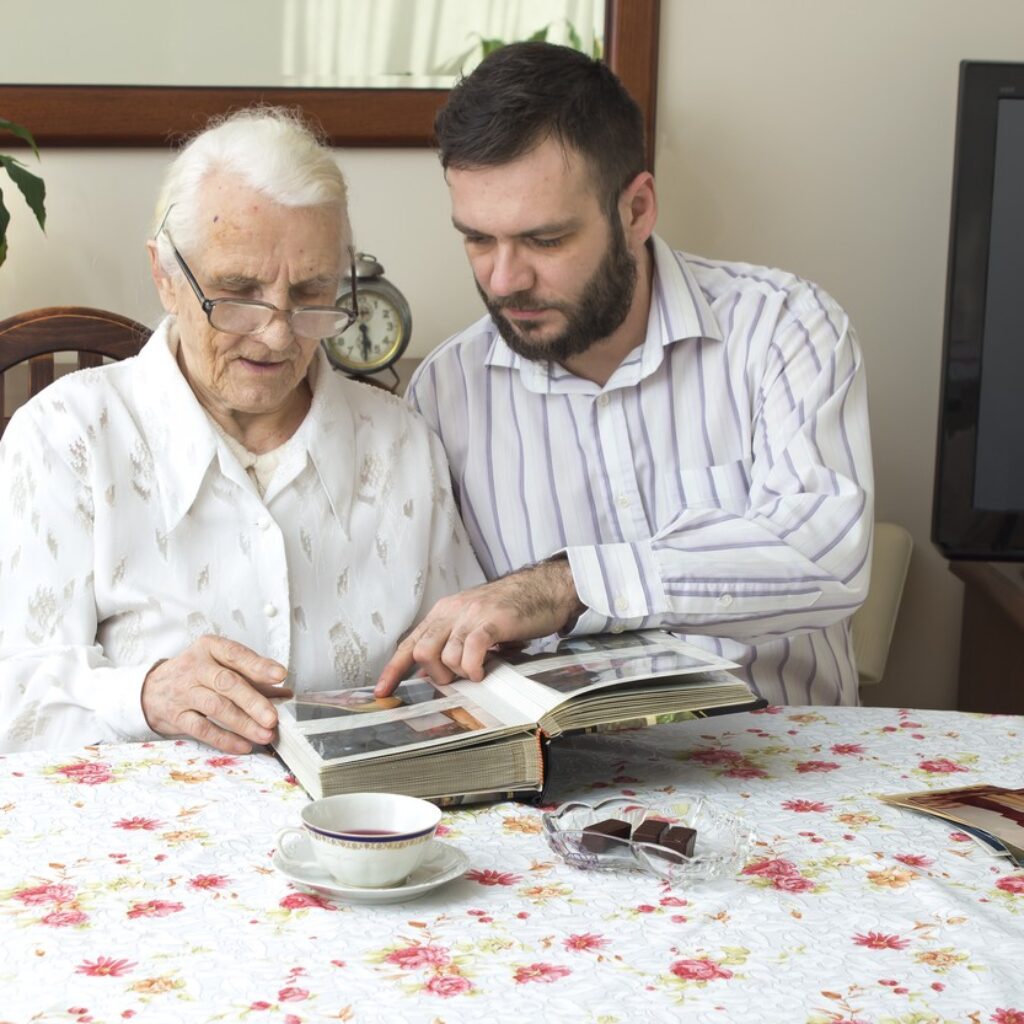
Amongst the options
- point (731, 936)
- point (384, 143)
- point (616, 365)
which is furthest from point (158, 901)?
point (384, 143)

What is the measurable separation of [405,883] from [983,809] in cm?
50

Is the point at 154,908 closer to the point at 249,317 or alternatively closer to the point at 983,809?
the point at 983,809

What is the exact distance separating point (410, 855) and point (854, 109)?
185 centimetres

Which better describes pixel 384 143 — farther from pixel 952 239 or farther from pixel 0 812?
pixel 0 812

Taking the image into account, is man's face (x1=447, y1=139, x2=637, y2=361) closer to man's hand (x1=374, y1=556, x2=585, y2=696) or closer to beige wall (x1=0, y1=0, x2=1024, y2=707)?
man's hand (x1=374, y1=556, x2=585, y2=696)

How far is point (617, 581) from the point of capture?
1459mm

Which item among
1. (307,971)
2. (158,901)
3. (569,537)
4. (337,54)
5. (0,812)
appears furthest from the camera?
(337,54)

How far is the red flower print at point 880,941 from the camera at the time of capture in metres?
0.90

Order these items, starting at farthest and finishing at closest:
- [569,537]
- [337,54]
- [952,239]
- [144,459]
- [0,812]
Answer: [337,54]
[952,239]
[569,537]
[144,459]
[0,812]

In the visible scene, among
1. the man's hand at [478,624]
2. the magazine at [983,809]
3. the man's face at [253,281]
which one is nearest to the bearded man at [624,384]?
the man's hand at [478,624]

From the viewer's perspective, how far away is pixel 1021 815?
3.73 ft

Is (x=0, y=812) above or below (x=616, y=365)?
below

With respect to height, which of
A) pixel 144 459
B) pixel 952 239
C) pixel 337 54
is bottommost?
pixel 144 459

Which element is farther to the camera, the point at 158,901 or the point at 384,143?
the point at 384,143
